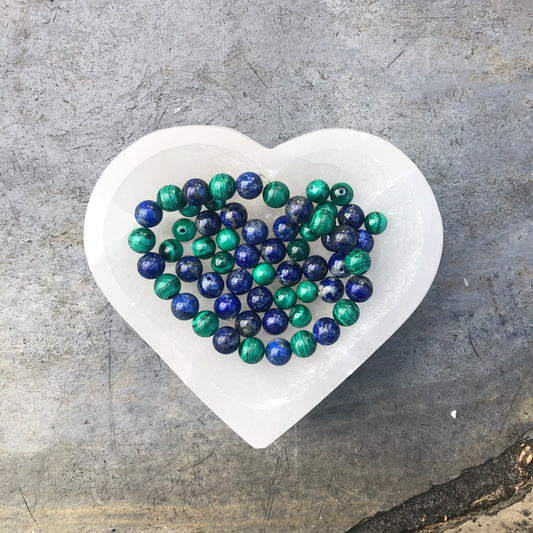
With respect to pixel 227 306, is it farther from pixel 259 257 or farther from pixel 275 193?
pixel 275 193

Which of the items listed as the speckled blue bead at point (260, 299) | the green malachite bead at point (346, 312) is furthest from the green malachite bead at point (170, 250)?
the green malachite bead at point (346, 312)

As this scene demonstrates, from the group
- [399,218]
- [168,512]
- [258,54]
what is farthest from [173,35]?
[168,512]

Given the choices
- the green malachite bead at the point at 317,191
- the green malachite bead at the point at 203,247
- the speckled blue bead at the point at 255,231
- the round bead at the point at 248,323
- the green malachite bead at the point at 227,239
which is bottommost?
the round bead at the point at 248,323

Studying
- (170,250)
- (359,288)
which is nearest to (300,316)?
(359,288)

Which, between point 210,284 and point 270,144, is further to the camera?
point 270,144

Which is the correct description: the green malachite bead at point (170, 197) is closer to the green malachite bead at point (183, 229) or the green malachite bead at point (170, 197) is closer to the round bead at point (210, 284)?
the green malachite bead at point (183, 229)

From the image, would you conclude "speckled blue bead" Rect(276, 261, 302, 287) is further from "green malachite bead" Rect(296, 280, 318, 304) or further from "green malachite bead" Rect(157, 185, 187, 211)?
"green malachite bead" Rect(157, 185, 187, 211)
